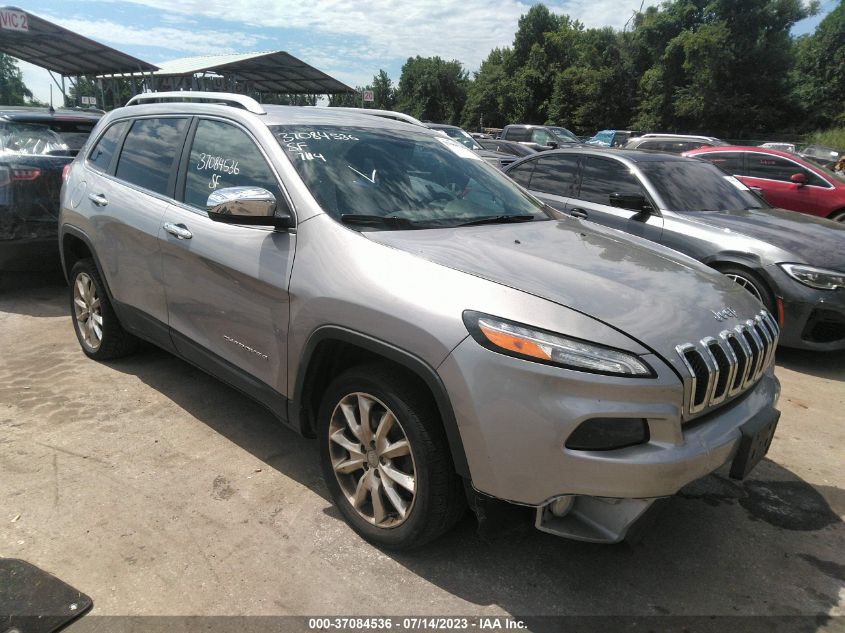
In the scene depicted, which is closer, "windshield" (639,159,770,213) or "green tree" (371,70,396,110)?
"windshield" (639,159,770,213)

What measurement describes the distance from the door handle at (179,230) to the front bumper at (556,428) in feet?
5.93

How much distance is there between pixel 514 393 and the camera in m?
1.97

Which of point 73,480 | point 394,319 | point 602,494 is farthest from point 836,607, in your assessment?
point 73,480

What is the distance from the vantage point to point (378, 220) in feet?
8.87

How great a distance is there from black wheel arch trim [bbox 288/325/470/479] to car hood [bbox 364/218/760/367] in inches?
11.4

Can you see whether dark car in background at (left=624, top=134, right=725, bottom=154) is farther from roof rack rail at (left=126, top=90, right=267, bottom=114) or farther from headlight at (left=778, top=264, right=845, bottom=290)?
roof rack rail at (left=126, top=90, right=267, bottom=114)

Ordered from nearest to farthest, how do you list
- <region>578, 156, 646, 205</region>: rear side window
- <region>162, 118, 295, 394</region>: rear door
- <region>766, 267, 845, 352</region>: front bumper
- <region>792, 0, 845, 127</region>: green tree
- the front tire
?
the front tire → <region>162, 118, 295, 394</region>: rear door → <region>766, 267, 845, 352</region>: front bumper → <region>578, 156, 646, 205</region>: rear side window → <region>792, 0, 845, 127</region>: green tree

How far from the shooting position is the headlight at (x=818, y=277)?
466cm

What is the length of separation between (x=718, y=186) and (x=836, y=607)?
4.60m

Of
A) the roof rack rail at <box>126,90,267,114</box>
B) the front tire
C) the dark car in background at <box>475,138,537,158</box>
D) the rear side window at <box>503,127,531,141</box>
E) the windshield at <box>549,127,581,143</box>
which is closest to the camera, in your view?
the front tire

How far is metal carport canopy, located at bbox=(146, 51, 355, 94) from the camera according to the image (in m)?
26.4

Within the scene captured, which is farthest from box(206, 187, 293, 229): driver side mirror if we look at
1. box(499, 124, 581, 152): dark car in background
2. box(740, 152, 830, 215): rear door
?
box(499, 124, 581, 152): dark car in background

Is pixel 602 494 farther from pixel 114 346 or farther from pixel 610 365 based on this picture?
pixel 114 346

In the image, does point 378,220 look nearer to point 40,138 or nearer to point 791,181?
point 40,138
